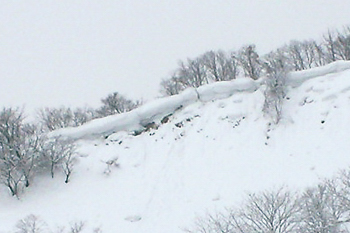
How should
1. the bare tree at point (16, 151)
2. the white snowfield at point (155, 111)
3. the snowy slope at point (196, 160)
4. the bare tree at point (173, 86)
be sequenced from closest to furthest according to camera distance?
the snowy slope at point (196, 160)
the bare tree at point (16, 151)
the white snowfield at point (155, 111)
the bare tree at point (173, 86)

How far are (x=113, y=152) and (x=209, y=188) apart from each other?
30.9 ft

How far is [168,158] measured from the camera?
27.1m

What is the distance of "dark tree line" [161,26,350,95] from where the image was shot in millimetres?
40125

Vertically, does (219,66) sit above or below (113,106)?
above

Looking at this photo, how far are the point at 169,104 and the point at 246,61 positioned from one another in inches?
557

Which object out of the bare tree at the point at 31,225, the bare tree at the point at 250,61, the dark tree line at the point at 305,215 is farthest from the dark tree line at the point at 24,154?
the bare tree at the point at 250,61

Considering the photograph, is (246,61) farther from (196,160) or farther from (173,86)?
(196,160)

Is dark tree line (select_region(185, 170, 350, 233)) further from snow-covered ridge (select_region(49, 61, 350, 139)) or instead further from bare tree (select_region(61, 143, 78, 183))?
snow-covered ridge (select_region(49, 61, 350, 139))

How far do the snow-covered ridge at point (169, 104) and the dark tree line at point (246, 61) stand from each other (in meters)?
8.76

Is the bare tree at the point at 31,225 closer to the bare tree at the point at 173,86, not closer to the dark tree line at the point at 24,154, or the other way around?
the dark tree line at the point at 24,154

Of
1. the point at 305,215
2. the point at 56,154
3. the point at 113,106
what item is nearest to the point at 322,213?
the point at 305,215

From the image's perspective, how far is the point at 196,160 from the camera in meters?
26.1

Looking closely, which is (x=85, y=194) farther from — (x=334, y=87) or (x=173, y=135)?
(x=334, y=87)

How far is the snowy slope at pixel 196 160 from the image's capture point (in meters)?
21.8
